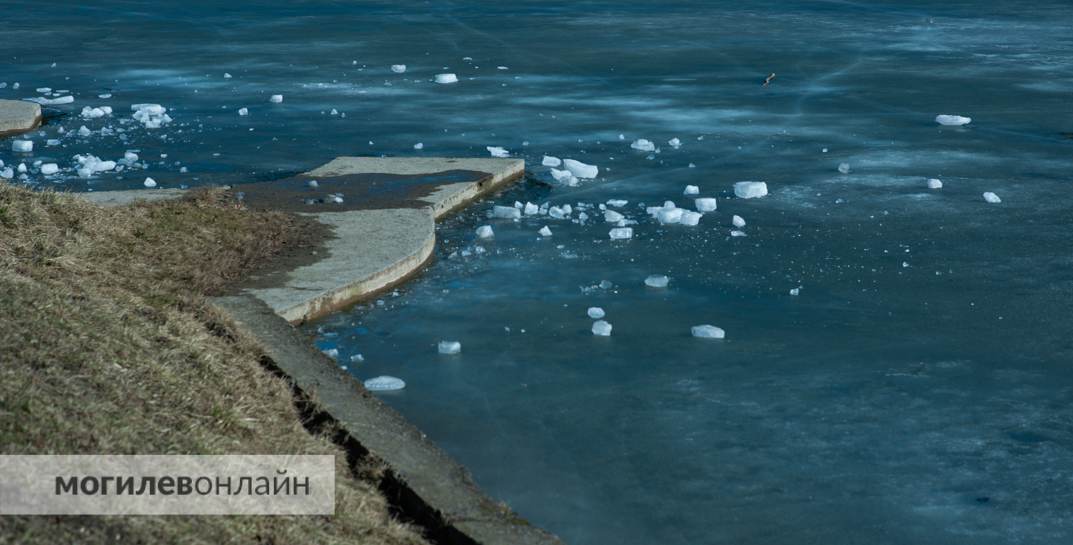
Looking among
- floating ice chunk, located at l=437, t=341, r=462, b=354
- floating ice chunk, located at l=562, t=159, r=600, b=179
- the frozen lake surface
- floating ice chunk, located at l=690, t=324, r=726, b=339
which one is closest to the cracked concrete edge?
the frozen lake surface

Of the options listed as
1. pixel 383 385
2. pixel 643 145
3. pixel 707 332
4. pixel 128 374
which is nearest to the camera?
pixel 128 374

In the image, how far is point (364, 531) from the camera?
497cm

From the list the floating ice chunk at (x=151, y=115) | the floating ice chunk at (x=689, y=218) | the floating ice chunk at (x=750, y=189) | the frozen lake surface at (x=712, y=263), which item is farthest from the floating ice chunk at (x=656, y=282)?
the floating ice chunk at (x=151, y=115)

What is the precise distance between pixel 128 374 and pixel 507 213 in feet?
17.0

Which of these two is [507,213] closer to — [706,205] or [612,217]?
[612,217]

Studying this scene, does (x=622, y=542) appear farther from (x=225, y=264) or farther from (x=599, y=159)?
(x=599, y=159)

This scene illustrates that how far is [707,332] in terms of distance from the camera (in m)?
7.69

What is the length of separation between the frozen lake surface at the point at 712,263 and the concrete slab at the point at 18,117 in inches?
17.0

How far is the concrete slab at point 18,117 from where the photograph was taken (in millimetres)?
13914

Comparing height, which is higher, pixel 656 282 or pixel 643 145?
pixel 656 282

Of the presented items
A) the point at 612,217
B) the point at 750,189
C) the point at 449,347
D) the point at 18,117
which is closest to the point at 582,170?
the point at 750,189

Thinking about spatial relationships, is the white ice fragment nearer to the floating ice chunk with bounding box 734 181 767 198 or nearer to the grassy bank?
the floating ice chunk with bounding box 734 181 767 198

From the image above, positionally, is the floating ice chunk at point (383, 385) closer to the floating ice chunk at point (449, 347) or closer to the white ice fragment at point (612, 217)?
the floating ice chunk at point (449, 347)

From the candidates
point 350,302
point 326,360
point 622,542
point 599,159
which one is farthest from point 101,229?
point 599,159
